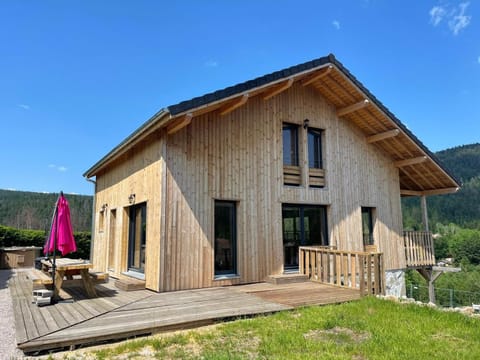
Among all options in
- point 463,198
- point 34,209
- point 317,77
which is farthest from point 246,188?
point 463,198

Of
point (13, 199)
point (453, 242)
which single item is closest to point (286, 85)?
point (13, 199)

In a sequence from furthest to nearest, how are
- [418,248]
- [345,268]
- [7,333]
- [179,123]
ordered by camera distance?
1. [418,248]
2. [345,268]
3. [179,123]
4. [7,333]

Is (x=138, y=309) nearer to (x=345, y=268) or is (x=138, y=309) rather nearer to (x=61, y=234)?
(x=61, y=234)

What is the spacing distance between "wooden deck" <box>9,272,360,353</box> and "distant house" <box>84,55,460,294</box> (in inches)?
34.4

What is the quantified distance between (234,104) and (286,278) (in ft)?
13.9

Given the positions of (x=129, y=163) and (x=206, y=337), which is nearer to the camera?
(x=206, y=337)

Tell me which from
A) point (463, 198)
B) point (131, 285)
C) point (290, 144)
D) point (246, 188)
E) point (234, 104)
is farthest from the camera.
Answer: point (463, 198)

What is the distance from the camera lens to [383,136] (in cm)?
1041

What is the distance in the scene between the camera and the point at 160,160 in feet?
23.6

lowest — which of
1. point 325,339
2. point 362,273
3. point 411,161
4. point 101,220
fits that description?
point 325,339

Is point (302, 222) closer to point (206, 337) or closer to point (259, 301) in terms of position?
point (259, 301)

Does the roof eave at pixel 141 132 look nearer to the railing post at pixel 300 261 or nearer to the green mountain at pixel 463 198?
the railing post at pixel 300 261

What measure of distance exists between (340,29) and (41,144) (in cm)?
2356

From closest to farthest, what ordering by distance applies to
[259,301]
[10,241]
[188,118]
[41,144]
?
[259,301] < [188,118] < [10,241] < [41,144]
